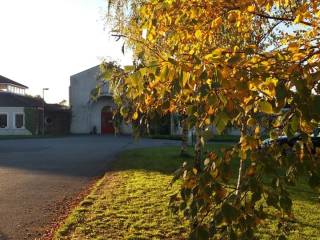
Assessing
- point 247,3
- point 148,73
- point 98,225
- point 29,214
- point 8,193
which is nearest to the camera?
point 148,73

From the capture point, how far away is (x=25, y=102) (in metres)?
53.6

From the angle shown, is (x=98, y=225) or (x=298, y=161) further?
(x=98, y=225)

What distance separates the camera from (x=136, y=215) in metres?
9.03

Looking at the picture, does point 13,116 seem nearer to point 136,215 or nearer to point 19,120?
point 19,120

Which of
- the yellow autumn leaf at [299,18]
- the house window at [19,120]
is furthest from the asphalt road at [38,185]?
the house window at [19,120]

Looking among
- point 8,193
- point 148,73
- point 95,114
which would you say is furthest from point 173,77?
point 95,114

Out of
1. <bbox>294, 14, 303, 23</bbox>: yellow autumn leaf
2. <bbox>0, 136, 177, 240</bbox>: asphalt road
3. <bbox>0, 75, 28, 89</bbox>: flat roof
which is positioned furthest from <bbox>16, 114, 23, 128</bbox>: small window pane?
<bbox>294, 14, 303, 23</bbox>: yellow autumn leaf

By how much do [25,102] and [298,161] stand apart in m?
53.1

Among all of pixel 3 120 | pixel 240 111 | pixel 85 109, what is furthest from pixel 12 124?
pixel 240 111

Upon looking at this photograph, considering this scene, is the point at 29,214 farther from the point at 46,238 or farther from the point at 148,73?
the point at 148,73

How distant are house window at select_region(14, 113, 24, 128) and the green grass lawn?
133ft

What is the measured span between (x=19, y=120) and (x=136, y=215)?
152ft

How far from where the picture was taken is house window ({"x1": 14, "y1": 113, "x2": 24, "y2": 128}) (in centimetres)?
5288

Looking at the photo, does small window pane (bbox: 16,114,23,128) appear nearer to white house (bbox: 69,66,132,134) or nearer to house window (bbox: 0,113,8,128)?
house window (bbox: 0,113,8,128)
